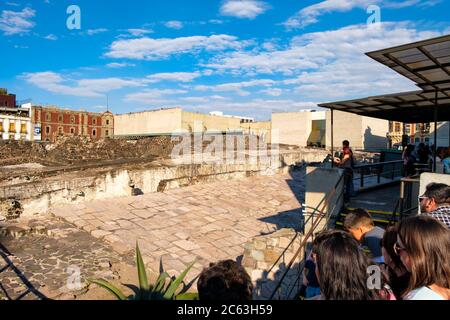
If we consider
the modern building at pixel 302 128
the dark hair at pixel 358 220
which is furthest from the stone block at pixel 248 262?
the modern building at pixel 302 128

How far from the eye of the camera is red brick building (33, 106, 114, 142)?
158 ft

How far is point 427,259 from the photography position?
186 centimetres

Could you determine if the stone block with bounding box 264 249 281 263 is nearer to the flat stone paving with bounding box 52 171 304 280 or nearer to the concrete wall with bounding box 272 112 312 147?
the flat stone paving with bounding box 52 171 304 280

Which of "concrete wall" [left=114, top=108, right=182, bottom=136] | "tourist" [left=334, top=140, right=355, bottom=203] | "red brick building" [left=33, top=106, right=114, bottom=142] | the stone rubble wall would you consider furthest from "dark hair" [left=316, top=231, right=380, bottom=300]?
"red brick building" [left=33, top=106, right=114, bottom=142]

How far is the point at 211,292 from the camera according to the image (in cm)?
188

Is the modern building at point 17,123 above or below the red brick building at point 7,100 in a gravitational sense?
below

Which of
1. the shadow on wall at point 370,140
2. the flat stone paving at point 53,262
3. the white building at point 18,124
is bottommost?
the flat stone paving at point 53,262

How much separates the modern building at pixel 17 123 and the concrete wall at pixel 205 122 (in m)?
21.6

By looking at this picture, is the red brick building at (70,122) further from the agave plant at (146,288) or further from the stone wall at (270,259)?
the agave plant at (146,288)

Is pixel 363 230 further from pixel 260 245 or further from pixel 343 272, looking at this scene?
pixel 260 245

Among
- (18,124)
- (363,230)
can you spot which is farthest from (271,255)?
(18,124)

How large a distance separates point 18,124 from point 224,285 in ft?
170

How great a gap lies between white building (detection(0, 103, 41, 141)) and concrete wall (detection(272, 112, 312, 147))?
36.5 m

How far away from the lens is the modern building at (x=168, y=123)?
4441 centimetres
